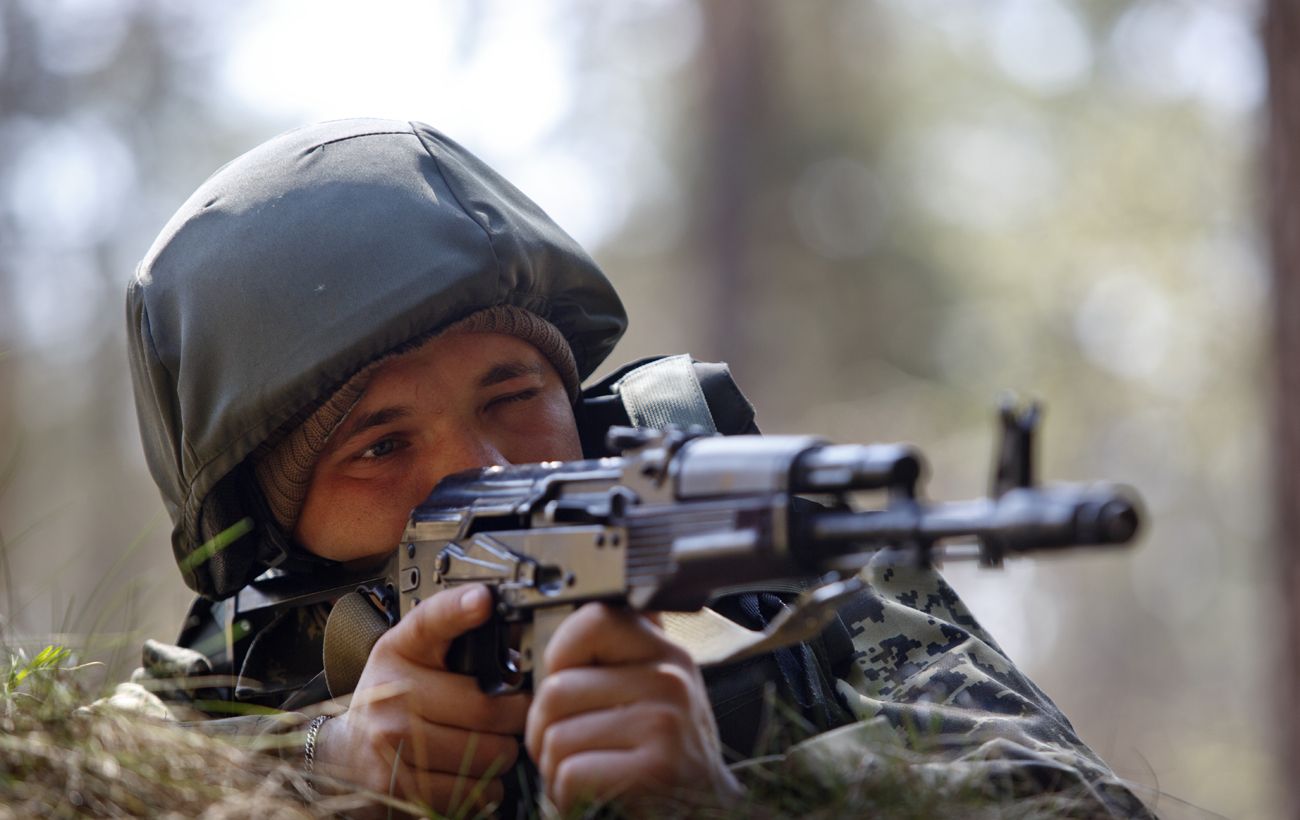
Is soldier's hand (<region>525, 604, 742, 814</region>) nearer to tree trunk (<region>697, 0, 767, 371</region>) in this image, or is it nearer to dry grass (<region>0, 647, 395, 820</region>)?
dry grass (<region>0, 647, 395, 820</region>)

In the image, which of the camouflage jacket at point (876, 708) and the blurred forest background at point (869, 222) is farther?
the blurred forest background at point (869, 222)

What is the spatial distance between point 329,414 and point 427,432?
217 mm

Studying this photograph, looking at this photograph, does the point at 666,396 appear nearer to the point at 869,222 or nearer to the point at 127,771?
the point at 127,771

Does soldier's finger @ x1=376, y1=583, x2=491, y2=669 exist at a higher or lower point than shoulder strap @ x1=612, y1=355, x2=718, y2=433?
lower

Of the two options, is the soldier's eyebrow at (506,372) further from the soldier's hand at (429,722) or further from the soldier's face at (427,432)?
the soldier's hand at (429,722)

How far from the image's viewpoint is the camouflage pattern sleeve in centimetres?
210

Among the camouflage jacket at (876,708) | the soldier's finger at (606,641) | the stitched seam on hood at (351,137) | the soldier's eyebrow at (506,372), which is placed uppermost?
the stitched seam on hood at (351,137)

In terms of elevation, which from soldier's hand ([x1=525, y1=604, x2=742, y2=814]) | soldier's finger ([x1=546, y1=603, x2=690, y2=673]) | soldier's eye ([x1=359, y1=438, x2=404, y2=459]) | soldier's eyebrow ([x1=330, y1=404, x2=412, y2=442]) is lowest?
soldier's hand ([x1=525, y1=604, x2=742, y2=814])

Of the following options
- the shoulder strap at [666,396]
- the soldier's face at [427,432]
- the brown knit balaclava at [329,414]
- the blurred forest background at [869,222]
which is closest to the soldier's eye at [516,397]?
the soldier's face at [427,432]

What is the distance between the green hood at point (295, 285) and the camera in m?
2.81

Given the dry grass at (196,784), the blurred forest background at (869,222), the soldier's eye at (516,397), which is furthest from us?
the blurred forest background at (869,222)

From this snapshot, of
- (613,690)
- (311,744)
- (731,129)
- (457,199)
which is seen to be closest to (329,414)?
(457,199)

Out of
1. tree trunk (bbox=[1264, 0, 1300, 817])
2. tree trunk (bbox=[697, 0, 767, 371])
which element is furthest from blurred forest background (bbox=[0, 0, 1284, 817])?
tree trunk (bbox=[1264, 0, 1300, 817])

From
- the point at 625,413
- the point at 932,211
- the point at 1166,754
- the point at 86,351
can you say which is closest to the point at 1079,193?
the point at 932,211
